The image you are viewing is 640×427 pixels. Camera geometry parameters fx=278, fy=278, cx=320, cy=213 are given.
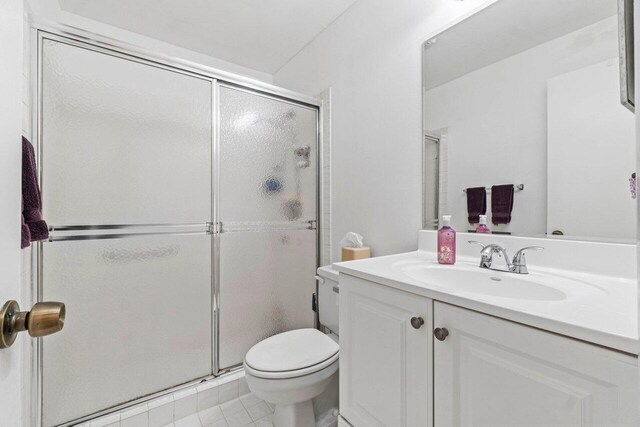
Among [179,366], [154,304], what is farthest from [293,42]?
[179,366]

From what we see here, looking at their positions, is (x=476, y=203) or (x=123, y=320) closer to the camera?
(x=476, y=203)

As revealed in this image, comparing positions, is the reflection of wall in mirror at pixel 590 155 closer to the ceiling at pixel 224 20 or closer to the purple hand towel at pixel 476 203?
the purple hand towel at pixel 476 203

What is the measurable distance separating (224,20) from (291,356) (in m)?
2.09

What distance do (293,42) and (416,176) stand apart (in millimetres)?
1496

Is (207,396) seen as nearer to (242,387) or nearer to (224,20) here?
(242,387)

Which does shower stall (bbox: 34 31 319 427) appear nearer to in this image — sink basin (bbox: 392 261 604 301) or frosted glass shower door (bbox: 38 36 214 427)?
frosted glass shower door (bbox: 38 36 214 427)

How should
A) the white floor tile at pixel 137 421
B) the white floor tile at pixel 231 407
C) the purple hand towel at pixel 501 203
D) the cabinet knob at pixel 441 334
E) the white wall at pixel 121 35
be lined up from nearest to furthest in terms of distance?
the cabinet knob at pixel 441 334
the purple hand towel at pixel 501 203
the white floor tile at pixel 137 421
the white wall at pixel 121 35
the white floor tile at pixel 231 407

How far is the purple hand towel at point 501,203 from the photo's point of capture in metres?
1.08

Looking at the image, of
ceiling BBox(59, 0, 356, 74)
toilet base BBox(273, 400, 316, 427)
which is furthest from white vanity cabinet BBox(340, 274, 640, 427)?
ceiling BBox(59, 0, 356, 74)

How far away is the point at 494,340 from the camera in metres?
0.61

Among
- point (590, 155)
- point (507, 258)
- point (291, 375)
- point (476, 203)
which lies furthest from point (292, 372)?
point (590, 155)

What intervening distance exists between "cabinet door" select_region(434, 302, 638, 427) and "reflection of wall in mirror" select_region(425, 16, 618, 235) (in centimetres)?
60

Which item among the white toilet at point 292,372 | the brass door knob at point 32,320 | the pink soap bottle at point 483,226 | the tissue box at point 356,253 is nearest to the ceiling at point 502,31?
the pink soap bottle at point 483,226

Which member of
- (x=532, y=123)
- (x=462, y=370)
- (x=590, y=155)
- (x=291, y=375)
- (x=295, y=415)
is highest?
(x=532, y=123)
